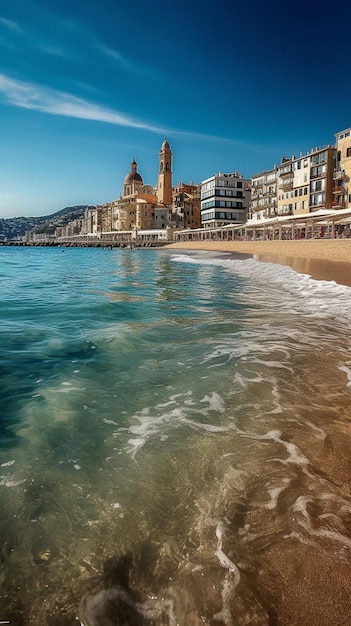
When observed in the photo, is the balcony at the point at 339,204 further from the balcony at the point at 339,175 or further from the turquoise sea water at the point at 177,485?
the turquoise sea water at the point at 177,485

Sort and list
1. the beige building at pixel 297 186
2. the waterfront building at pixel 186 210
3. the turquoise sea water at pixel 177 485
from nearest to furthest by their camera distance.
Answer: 1. the turquoise sea water at pixel 177 485
2. the beige building at pixel 297 186
3. the waterfront building at pixel 186 210

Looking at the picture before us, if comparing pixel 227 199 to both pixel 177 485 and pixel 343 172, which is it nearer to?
pixel 343 172

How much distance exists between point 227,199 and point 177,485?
320 ft

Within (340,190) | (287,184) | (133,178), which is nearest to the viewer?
(340,190)

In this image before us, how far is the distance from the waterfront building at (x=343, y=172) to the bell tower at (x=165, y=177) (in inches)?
2918

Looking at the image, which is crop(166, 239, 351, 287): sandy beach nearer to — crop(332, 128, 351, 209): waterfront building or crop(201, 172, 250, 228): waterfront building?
crop(332, 128, 351, 209): waterfront building

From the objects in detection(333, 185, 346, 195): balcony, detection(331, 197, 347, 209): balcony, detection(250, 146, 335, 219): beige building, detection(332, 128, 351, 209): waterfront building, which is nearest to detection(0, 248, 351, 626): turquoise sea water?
detection(331, 197, 347, 209): balcony

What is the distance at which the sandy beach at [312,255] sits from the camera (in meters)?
22.0

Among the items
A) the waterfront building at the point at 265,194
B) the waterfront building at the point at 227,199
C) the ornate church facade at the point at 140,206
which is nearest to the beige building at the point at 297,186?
the waterfront building at the point at 265,194

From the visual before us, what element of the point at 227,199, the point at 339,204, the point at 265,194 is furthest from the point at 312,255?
the point at 227,199

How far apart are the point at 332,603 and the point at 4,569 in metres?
1.93

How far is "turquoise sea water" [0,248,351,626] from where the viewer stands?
2.11 metres

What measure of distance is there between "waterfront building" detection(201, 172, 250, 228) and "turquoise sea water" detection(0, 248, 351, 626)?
9145 cm

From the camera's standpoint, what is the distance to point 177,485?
10.1 ft
